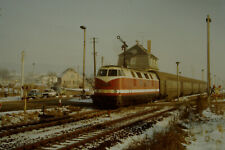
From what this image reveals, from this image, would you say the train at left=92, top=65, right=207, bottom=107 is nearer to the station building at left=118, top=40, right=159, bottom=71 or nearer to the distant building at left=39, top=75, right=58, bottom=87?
the station building at left=118, top=40, right=159, bottom=71

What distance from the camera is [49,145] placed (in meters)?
A: 7.40

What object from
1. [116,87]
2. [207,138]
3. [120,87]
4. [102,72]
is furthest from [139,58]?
[207,138]

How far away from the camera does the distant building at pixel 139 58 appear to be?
60688 millimetres

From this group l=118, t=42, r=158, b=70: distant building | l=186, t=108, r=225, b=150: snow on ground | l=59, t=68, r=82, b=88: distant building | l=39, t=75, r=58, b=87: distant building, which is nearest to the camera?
l=186, t=108, r=225, b=150: snow on ground

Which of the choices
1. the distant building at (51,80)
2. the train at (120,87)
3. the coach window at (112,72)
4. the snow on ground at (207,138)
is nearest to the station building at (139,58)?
the distant building at (51,80)

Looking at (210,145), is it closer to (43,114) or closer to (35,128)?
(35,128)

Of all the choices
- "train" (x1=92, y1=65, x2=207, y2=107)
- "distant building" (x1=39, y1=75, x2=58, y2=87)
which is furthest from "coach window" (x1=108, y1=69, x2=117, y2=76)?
"distant building" (x1=39, y1=75, x2=58, y2=87)

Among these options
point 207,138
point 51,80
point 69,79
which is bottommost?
point 207,138

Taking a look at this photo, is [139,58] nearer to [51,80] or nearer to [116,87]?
[116,87]

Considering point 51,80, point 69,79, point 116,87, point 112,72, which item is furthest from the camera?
point 51,80

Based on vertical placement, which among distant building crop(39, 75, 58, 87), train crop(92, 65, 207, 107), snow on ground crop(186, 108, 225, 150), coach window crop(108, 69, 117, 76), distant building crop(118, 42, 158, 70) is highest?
distant building crop(118, 42, 158, 70)

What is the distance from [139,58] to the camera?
61781mm

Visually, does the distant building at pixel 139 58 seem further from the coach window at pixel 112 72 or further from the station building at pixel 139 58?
the coach window at pixel 112 72

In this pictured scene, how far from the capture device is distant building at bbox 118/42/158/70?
60.7m
